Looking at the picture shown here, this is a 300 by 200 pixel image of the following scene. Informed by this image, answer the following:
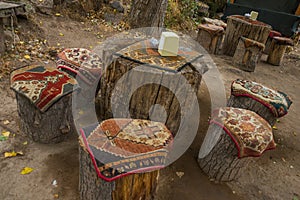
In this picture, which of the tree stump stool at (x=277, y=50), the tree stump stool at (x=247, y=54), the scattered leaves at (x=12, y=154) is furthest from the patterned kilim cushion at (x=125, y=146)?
the tree stump stool at (x=277, y=50)

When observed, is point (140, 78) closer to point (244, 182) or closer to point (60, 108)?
point (60, 108)

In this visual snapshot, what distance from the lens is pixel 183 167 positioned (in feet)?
9.24

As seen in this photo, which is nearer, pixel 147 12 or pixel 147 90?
pixel 147 90

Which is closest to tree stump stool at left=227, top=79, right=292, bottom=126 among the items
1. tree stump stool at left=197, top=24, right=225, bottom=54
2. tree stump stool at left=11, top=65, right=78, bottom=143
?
tree stump stool at left=11, top=65, right=78, bottom=143

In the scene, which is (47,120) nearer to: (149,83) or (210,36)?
(149,83)

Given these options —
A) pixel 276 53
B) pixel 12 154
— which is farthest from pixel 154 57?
pixel 276 53

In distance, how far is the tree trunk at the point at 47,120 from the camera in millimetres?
2607

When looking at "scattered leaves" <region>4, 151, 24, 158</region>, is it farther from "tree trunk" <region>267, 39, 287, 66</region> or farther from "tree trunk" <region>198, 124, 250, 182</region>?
"tree trunk" <region>267, 39, 287, 66</region>

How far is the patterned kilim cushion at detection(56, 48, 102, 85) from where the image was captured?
125 inches

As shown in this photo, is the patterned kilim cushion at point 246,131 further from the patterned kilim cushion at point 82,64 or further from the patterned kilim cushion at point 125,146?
the patterned kilim cushion at point 82,64

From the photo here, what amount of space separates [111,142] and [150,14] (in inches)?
187

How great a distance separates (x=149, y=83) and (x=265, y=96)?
1804mm

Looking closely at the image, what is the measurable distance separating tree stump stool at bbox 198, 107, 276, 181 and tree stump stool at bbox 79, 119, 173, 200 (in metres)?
0.80

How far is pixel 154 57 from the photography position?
8.50ft
